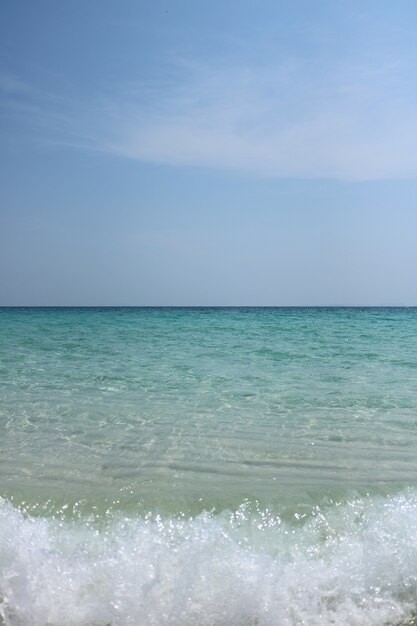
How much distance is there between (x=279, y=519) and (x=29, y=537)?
1.73 metres

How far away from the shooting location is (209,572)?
3334mm

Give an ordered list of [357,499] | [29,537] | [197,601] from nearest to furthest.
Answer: [197,601], [29,537], [357,499]

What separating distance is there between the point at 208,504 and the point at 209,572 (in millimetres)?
1015

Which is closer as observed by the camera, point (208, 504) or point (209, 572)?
point (209, 572)

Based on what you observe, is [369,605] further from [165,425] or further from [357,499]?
[165,425]

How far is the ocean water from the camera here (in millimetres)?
3154

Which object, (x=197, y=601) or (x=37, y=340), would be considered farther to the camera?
(x=37, y=340)

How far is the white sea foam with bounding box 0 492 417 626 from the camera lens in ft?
10.1

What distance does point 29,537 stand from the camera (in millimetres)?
3699

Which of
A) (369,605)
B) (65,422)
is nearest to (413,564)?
(369,605)

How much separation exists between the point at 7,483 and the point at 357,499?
292 centimetres

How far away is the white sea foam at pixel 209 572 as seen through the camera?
3082 millimetres

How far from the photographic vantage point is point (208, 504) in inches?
171

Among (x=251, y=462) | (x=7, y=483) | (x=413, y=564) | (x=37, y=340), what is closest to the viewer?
(x=413, y=564)
